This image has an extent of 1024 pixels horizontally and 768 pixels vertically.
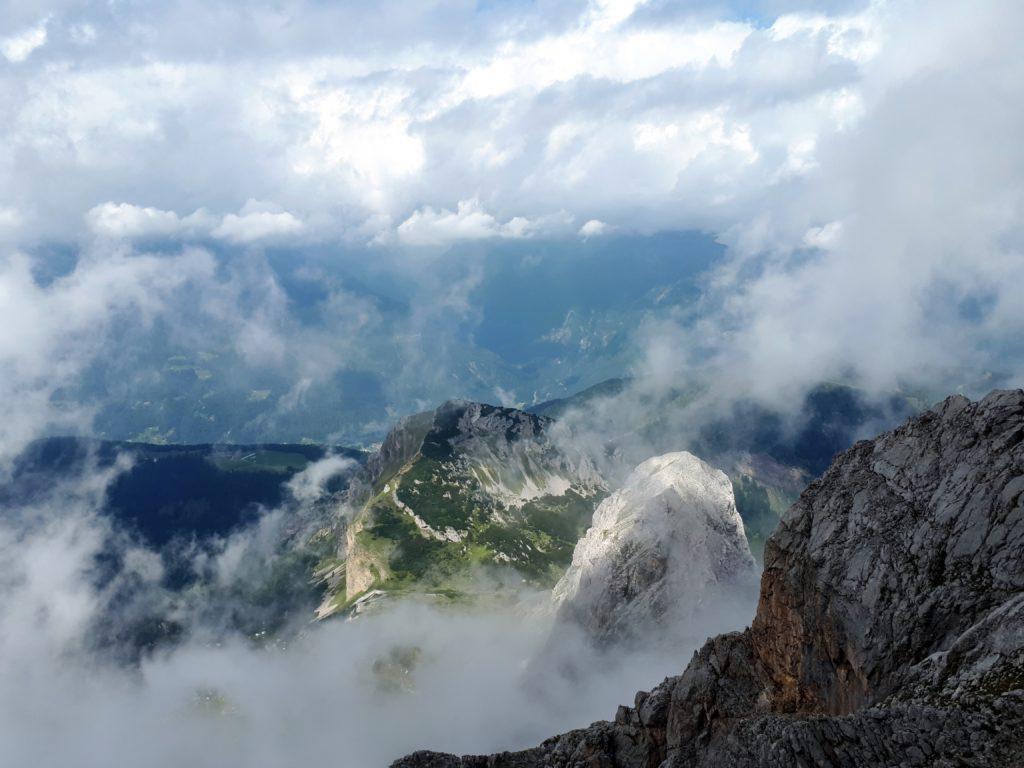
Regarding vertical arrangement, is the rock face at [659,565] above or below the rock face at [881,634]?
above

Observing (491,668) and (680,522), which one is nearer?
(680,522)

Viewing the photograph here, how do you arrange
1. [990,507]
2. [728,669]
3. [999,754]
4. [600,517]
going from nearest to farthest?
[999,754], [990,507], [728,669], [600,517]

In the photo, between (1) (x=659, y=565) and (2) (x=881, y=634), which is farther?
(1) (x=659, y=565)

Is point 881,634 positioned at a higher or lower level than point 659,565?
lower

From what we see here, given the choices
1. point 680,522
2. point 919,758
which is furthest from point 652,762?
point 680,522

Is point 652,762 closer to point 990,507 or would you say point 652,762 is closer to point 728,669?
point 728,669
